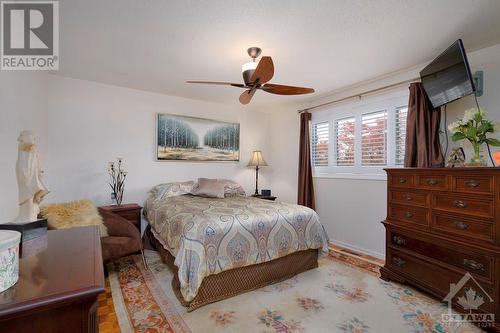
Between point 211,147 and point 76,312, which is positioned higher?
point 211,147

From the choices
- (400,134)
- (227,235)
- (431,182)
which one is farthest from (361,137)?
(227,235)

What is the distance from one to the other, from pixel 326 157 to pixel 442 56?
205 cm

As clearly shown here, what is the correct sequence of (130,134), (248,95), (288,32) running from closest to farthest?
1. (288,32)
2. (248,95)
3. (130,134)

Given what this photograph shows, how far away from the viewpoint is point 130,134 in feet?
11.9

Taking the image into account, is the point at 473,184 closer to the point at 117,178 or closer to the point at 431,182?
the point at 431,182

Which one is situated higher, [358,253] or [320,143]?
[320,143]

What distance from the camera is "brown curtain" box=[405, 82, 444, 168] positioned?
2.60 metres

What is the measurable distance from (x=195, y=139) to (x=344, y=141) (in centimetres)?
249

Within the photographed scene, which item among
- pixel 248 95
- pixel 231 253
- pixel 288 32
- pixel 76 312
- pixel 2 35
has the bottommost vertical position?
pixel 231 253

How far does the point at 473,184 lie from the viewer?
1844 mm

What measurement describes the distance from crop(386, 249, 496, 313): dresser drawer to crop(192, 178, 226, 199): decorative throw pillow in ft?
7.46

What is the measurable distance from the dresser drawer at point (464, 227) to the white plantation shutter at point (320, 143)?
2008 millimetres

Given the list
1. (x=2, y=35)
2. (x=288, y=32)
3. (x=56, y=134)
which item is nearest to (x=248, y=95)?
(x=288, y=32)

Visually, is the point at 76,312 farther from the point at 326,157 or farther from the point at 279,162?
the point at 279,162
